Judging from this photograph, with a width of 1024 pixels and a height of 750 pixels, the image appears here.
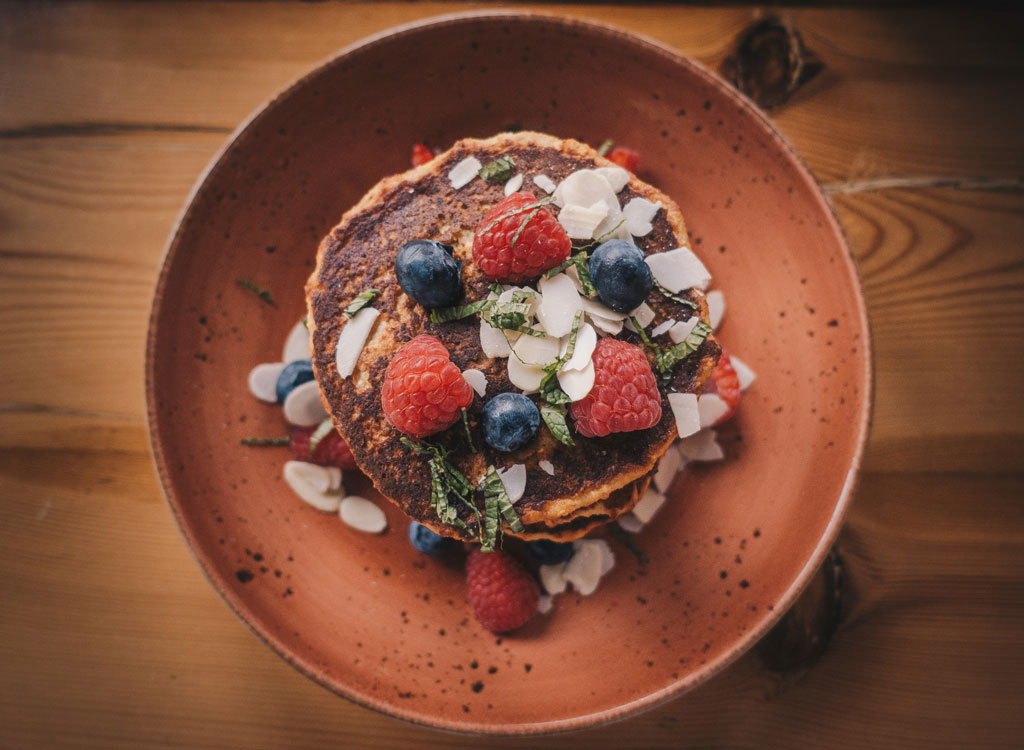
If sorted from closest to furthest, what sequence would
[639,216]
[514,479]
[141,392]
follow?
[514,479] < [639,216] < [141,392]

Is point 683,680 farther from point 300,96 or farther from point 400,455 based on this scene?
point 300,96

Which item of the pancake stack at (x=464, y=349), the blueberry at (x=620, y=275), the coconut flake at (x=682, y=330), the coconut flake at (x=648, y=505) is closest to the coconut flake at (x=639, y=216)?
the pancake stack at (x=464, y=349)

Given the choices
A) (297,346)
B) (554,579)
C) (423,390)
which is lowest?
(554,579)

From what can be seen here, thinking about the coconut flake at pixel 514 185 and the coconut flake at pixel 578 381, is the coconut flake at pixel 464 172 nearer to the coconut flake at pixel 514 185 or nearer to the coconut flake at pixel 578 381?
the coconut flake at pixel 514 185

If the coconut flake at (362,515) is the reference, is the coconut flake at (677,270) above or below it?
above

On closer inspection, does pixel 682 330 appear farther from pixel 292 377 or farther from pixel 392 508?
pixel 292 377

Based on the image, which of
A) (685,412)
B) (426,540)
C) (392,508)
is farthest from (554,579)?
(685,412)

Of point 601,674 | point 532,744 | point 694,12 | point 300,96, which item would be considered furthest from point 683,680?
point 694,12
